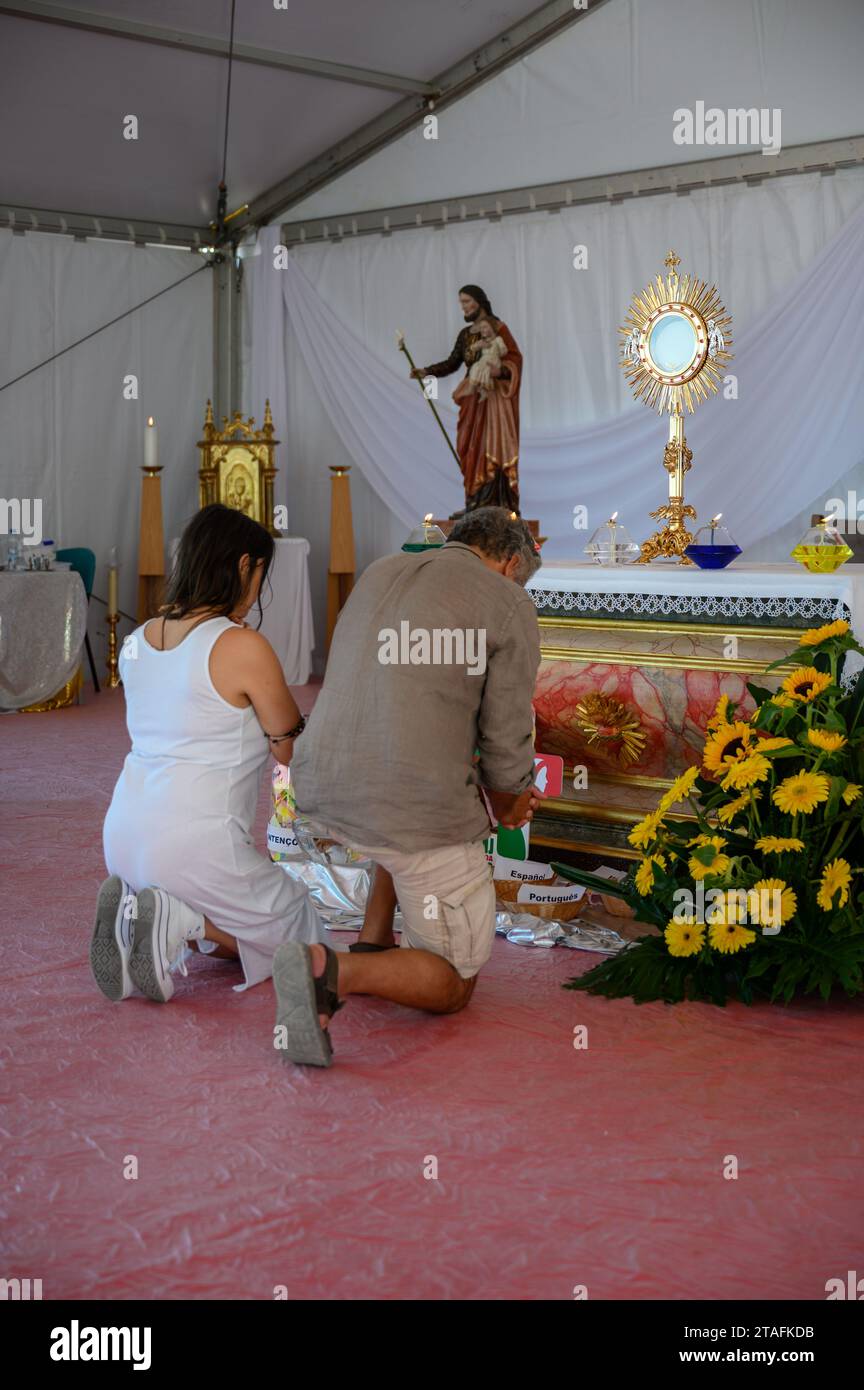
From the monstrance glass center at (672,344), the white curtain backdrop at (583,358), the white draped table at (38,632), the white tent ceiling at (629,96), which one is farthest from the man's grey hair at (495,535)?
the white draped table at (38,632)

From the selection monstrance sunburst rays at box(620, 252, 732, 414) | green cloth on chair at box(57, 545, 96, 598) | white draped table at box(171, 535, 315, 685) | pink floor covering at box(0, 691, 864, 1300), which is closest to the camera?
pink floor covering at box(0, 691, 864, 1300)

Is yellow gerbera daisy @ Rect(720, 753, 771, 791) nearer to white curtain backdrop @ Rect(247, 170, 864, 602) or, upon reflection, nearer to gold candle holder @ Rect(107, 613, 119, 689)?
white curtain backdrop @ Rect(247, 170, 864, 602)

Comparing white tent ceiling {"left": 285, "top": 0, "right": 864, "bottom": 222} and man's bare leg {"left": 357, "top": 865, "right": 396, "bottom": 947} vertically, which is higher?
white tent ceiling {"left": 285, "top": 0, "right": 864, "bottom": 222}

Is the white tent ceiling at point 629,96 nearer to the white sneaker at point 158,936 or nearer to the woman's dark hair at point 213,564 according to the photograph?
the woman's dark hair at point 213,564

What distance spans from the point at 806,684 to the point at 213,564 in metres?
1.54

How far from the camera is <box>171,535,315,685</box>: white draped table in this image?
9633 millimetres

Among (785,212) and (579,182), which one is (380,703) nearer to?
(785,212)

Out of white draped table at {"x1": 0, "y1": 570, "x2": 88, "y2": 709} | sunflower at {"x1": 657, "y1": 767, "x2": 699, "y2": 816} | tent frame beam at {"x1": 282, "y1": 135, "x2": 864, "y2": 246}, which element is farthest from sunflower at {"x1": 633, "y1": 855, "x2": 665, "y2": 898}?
white draped table at {"x1": 0, "y1": 570, "x2": 88, "y2": 709}

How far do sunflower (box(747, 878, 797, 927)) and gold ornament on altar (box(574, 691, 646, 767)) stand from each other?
1154 millimetres

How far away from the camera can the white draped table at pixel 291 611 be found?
963cm

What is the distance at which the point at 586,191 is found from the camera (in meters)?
8.55

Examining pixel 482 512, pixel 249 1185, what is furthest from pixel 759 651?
pixel 249 1185

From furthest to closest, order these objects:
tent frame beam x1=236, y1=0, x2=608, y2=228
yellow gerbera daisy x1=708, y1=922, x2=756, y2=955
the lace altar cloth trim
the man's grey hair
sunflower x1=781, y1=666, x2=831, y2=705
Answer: tent frame beam x1=236, y1=0, x2=608, y2=228
the lace altar cloth trim
sunflower x1=781, y1=666, x2=831, y2=705
yellow gerbera daisy x1=708, y1=922, x2=756, y2=955
the man's grey hair

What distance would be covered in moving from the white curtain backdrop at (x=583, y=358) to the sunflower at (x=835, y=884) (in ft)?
15.0
